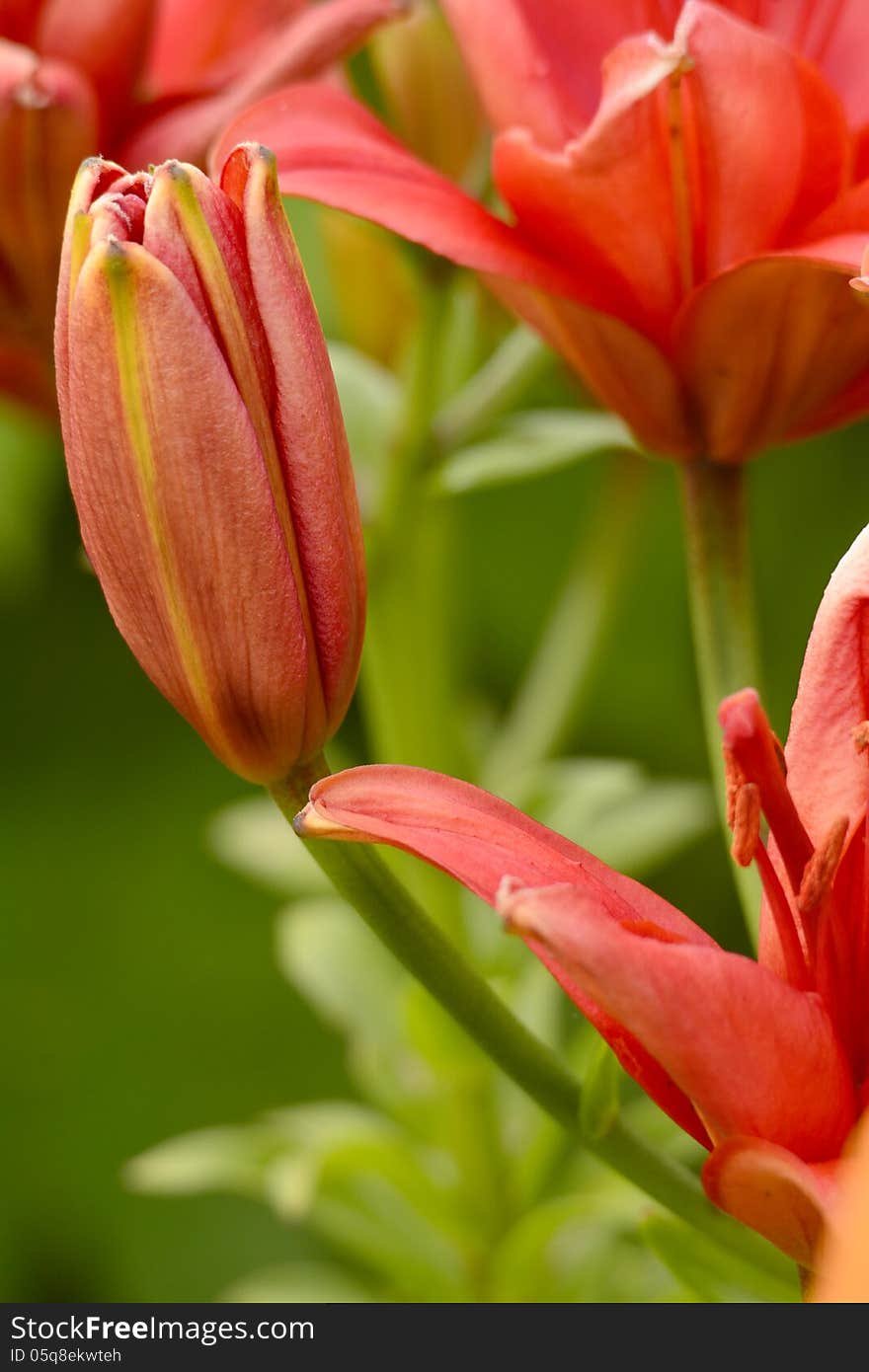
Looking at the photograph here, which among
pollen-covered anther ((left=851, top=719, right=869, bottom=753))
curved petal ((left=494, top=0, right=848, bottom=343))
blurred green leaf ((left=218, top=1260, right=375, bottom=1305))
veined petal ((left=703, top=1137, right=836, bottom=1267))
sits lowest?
blurred green leaf ((left=218, top=1260, right=375, bottom=1305))

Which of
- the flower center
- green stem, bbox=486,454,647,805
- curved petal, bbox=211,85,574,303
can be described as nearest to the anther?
the flower center

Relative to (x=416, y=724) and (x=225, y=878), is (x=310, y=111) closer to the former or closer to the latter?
(x=416, y=724)

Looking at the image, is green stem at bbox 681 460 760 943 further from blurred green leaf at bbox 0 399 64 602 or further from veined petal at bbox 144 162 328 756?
blurred green leaf at bbox 0 399 64 602

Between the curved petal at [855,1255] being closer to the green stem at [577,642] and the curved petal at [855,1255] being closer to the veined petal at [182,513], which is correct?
the veined petal at [182,513]

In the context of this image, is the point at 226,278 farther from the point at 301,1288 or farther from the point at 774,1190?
the point at 301,1288

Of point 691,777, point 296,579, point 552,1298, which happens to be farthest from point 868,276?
point 691,777

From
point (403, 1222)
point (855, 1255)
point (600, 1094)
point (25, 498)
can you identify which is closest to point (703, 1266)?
point (600, 1094)
